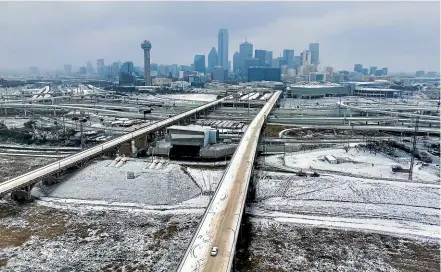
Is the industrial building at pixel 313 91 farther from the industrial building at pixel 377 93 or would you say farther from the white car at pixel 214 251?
the white car at pixel 214 251

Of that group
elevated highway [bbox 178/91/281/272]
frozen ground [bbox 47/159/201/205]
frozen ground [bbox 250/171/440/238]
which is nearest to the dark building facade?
frozen ground [bbox 250/171/440/238]

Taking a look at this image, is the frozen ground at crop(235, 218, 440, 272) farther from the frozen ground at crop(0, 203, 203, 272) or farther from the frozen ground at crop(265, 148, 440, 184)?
the frozen ground at crop(265, 148, 440, 184)

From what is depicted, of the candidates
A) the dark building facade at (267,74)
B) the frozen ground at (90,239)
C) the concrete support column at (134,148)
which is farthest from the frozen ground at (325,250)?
the dark building facade at (267,74)

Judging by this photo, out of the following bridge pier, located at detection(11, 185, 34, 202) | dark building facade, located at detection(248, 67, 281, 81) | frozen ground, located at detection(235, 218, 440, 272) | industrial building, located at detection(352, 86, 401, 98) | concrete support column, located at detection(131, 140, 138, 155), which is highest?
dark building facade, located at detection(248, 67, 281, 81)

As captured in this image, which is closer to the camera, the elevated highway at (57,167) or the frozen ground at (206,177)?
the elevated highway at (57,167)

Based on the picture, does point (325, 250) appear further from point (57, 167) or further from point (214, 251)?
point (57, 167)

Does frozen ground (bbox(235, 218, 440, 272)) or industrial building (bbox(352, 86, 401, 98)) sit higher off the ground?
industrial building (bbox(352, 86, 401, 98))

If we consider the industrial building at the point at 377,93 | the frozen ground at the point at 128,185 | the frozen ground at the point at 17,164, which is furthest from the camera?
the industrial building at the point at 377,93
